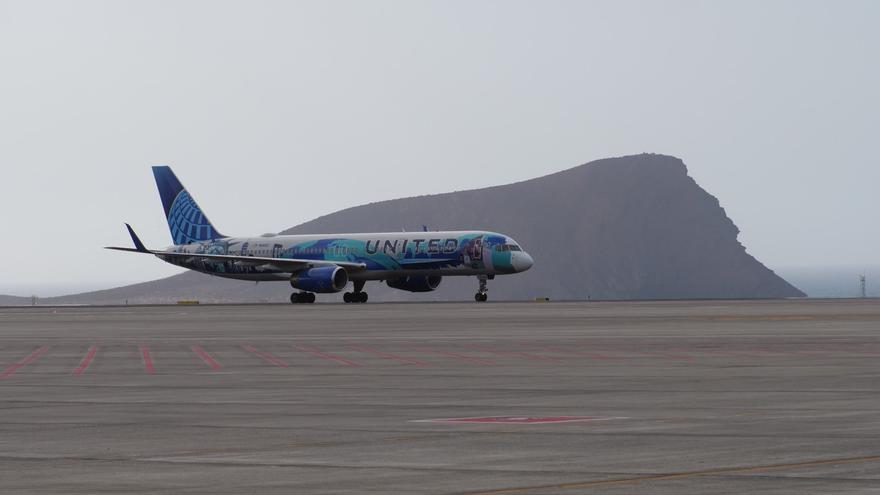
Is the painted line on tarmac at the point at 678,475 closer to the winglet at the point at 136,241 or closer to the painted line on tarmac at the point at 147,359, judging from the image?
the painted line on tarmac at the point at 147,359

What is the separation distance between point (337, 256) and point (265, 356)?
6548 cm

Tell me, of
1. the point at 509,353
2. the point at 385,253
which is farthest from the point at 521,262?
the point at 509,353

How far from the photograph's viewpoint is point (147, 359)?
120ft

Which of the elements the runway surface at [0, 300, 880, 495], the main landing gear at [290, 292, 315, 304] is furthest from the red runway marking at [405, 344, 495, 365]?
the main landing gear at [290, 292, 315, 304]

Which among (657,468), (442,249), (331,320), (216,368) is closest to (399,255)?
(442,249)

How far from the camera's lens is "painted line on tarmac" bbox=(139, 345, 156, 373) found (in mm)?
32688

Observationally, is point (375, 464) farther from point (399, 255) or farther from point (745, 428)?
point (399, 255)

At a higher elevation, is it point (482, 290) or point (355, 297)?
point (482, 290)

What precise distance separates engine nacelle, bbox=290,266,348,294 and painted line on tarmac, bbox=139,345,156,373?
2186 inches

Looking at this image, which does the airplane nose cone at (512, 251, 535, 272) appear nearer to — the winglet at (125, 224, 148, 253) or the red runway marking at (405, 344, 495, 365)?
the winglet at (125, 224, 148, 253)

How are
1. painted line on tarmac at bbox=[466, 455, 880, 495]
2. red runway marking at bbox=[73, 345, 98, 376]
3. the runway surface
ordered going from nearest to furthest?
painted line on tarmac at bbox=[466, 455, 880, 495] → the runway surface → red runway marking at bbox=[73, 345, 98, 376]

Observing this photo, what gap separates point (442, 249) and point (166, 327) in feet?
126

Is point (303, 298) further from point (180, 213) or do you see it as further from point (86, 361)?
point (86, 361)

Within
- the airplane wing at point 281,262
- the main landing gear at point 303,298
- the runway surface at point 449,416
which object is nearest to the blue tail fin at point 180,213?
the airplane wing at point 281,262
